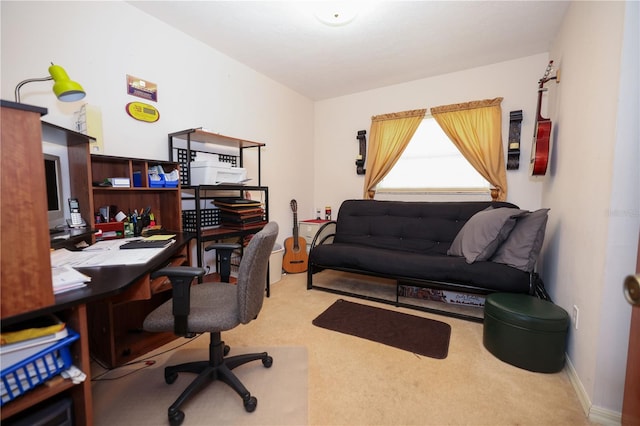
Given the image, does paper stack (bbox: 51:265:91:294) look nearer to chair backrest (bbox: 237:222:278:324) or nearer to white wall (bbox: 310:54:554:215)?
chair backrest (bbox: 237:222:278:324)

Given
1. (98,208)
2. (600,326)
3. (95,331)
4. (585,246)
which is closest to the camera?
(600,326)

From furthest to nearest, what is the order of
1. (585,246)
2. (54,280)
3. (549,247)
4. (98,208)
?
(549,247)
(98,208)
(585,246)
(54,280)

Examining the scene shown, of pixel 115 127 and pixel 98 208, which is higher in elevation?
pixel 115 127

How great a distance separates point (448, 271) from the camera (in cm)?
219

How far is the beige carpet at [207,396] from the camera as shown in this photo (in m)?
1.26

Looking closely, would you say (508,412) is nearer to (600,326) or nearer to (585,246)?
(600,326)

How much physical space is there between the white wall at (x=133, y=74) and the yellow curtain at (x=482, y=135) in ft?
6.78

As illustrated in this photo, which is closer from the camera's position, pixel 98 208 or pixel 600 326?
pixel 600 326

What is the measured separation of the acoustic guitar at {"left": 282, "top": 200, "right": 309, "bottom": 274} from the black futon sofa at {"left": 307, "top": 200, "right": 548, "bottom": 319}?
411 millimetres

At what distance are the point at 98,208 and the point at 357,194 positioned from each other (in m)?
2.80

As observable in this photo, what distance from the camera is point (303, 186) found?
12.7 feet

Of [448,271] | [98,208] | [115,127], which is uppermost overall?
[115,127]

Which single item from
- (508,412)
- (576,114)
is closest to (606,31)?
(576,114)

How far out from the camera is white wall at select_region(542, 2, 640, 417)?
3.86 feet
